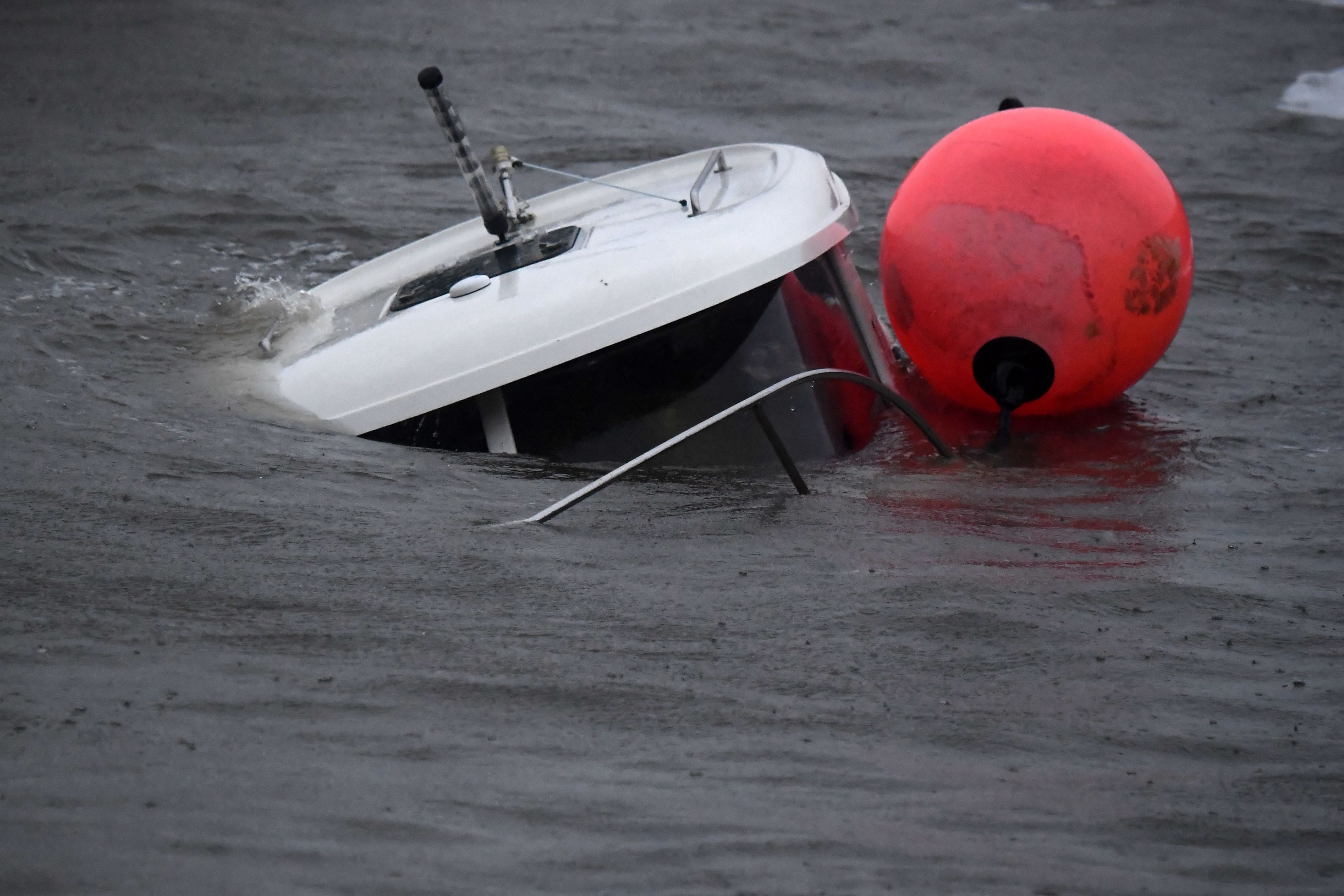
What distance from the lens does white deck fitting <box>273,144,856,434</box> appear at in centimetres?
420

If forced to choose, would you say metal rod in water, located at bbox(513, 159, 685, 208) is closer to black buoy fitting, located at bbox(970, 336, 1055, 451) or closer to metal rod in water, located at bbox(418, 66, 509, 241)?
metal rod in water, located at bbox(418, 66, 509, 241)

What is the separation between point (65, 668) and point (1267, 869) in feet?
7.56

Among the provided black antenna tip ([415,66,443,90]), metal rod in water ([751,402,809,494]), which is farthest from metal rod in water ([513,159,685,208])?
metal rod in water ([751,402,809,494])

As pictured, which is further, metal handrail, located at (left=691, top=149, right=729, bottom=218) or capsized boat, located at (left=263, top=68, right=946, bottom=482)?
metal handrail, located at (left=691, top=149, right=729, bottom=218)

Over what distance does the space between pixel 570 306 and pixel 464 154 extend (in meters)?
1.02

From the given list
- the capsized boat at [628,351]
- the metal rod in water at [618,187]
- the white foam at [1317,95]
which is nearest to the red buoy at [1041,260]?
the capsized boat at [628,351]

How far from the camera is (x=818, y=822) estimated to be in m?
2.51

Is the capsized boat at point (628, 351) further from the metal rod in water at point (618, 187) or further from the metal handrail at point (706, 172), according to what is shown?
the metal rod in water at point (618, 187)

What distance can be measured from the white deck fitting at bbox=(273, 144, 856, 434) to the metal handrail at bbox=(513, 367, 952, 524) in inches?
14.1

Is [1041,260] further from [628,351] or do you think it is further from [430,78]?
[430,78]

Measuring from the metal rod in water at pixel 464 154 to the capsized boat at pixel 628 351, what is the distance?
0.04 meters

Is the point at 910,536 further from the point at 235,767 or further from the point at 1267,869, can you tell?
the point at 235,767

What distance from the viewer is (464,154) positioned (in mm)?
4965

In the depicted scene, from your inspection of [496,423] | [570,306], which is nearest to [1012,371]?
[570,306]
